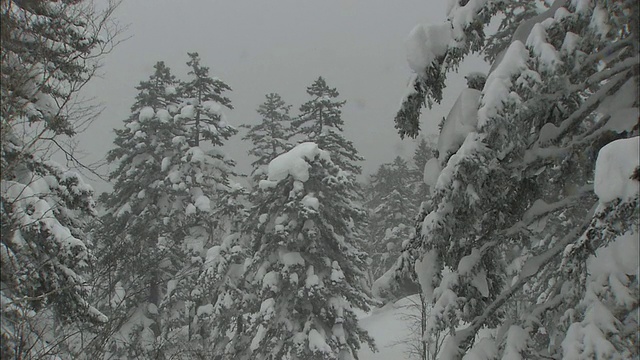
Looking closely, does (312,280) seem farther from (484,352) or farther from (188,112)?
(484,352)

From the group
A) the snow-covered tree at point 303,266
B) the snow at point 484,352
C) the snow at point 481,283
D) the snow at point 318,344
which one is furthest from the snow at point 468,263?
the snow at point 318,344

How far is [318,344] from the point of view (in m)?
13.6

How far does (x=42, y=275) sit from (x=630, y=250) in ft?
24.6

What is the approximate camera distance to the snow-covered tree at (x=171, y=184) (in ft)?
56.5

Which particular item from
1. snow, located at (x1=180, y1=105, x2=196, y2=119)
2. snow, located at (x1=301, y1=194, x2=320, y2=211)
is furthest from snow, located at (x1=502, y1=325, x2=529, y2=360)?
snow, located at (x1=180, y1=105, x2=196, y2=119)

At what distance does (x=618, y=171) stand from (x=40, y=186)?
7623mm

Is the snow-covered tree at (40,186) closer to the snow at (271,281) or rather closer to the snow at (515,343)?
the snow at (515,343)

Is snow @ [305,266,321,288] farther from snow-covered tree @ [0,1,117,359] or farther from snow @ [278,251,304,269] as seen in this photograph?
snow-covered tree @ [0,1,117,359]

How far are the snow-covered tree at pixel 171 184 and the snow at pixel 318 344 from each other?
205 inches

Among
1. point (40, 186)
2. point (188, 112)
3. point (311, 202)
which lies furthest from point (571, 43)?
point (188, 112)

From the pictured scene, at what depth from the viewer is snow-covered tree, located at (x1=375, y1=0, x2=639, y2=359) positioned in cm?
Answer: 396

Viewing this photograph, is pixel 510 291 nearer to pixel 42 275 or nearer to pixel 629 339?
pixel 629 339

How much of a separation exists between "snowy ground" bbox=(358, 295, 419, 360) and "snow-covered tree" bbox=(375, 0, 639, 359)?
15712mm

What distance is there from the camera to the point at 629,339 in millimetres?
3920
